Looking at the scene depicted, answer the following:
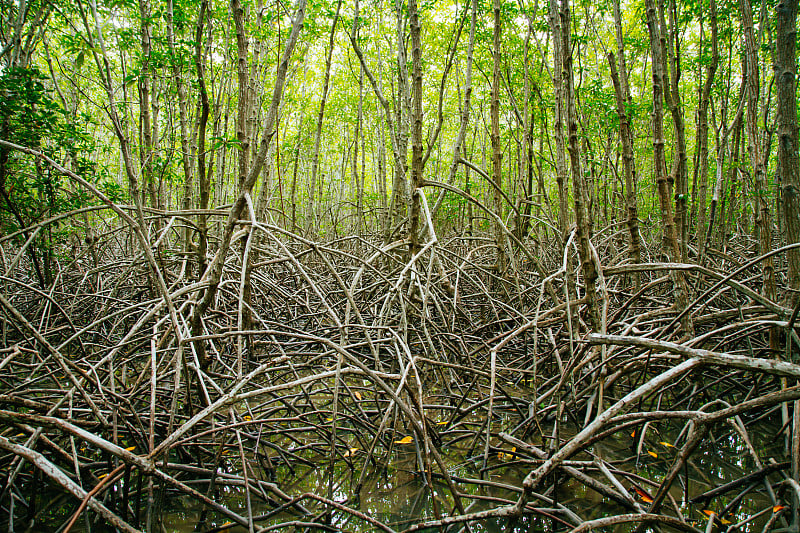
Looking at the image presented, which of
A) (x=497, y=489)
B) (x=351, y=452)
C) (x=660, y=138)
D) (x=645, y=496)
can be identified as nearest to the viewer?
(x=645, y=496)

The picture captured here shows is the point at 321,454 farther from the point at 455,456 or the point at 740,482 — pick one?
the point at 740,482

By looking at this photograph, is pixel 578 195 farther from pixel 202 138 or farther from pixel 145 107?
pixel 145 107

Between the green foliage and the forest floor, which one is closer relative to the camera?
the forest floor

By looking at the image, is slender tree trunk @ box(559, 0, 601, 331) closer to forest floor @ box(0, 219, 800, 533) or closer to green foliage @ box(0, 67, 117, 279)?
forest floor @ box(0, 219, 800, 533)

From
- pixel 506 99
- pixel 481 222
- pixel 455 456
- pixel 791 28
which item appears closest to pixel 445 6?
pixel 506 99

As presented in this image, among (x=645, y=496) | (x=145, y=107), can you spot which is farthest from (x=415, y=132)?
(x=145, y=107)

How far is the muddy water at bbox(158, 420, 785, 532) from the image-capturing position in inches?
57.0

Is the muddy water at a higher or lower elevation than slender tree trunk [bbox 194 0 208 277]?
lower

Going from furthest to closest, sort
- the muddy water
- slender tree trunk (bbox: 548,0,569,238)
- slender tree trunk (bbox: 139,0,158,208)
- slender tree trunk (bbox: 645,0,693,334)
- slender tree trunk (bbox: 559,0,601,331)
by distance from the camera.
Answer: slender tree trunk (bbox: 139,0,158,208), slender tree trunk (bbox: 548,0,569,238), slender tree trunk (bbox: 645,0,693,334), slender tree trunk (bbox: 559,0,601,331), the muddy water

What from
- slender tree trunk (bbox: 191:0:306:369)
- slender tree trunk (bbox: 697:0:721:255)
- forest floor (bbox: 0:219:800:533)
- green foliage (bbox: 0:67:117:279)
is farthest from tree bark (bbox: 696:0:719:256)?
green foliage (bbox: 0:67:117:279)

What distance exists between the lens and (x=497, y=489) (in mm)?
1637

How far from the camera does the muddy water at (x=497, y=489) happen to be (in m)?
1.45

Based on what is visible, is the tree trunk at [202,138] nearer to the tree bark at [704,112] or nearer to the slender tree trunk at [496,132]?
the slender tree trunk at [496,132]

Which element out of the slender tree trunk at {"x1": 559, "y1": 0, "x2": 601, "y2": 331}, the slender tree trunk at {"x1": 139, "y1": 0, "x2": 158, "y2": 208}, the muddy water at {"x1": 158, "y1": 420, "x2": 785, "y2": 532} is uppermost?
the slender tree trunk at {"x1": 139, "y1": 0, "x2": 158, "y2": 208}
